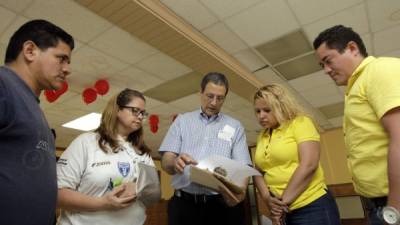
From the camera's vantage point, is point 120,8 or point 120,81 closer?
point 120,8

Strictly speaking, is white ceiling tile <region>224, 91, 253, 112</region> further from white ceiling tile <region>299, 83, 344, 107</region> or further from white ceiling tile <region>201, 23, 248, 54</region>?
white ceiling tile <region>201, 23, 248, 54</region>

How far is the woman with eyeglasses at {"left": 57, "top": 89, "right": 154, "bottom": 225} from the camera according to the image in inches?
49.3

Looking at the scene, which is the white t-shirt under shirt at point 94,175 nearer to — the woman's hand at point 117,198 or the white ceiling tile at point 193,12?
the woman's hand at point 117,198

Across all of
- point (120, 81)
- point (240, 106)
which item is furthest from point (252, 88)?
point (120, 81)

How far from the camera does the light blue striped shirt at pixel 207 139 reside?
168 centimetres

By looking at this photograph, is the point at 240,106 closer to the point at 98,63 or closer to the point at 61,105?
the point at 98,63

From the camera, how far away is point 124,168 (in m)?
1.42

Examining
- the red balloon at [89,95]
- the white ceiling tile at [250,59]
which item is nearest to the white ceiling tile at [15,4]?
the red balloon at [89,95]

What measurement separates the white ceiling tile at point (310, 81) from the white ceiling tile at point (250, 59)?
925mm

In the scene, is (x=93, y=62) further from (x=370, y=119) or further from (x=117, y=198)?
(x=370, y=119)

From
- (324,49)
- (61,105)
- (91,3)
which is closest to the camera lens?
(324,49)

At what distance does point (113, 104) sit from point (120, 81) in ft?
8.80

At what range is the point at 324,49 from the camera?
1392mm

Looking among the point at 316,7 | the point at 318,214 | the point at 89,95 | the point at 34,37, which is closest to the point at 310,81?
the point at 316,7
